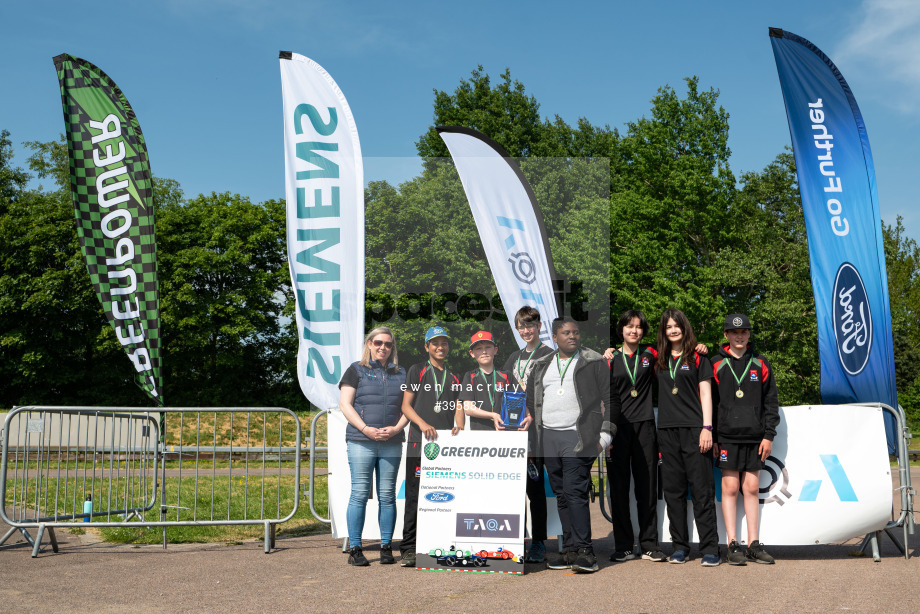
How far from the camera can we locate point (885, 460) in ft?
21.6

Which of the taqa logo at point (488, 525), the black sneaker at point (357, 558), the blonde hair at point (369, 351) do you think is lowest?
the black sneaker at point (357, 558)

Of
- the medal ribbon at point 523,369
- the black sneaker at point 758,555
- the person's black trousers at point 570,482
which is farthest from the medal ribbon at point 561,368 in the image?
the black sneaker at point 758,555

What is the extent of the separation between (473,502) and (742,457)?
240cm

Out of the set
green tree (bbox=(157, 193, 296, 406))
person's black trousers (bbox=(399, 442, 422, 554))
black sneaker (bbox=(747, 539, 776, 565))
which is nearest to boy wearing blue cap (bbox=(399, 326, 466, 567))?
person's black trousers (bbox=(399, 442, 422, 554))

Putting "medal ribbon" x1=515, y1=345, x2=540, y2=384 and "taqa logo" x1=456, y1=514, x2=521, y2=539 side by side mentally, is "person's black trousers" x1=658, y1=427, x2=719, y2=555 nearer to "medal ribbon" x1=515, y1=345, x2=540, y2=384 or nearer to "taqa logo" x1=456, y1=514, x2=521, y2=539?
"medal ribbon" x1=515, y1=345, x2=540, y2=384

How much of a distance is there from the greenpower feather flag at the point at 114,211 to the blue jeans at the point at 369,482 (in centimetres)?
283

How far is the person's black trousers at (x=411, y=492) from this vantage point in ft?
21.3

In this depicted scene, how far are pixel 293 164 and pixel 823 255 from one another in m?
5.83

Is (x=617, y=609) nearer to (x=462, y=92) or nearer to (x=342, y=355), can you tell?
(x=342, y=355)

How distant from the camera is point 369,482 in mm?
6539

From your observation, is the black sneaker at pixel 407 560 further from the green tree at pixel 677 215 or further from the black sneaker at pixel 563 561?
the green tree at pixel 677 215

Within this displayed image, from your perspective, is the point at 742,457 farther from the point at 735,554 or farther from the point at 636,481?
the point at 636,481

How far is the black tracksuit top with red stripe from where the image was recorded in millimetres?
6418

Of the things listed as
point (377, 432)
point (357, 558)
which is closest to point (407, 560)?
point (357, 558)
